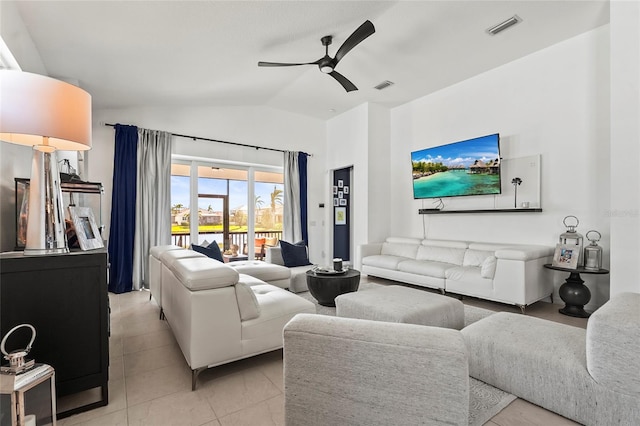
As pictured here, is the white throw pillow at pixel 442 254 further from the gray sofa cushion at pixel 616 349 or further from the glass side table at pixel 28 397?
the glass side table at pixel 28 397

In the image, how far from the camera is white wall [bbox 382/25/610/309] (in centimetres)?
351

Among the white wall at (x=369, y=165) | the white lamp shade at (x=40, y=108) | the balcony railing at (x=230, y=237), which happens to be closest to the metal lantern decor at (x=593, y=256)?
the white wall at (x=369, y=165)

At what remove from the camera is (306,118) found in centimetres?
659

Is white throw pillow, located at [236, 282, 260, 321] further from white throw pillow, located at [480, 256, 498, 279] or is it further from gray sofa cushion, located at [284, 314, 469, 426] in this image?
white throw pillow, located at [480, 256, 498, 279]

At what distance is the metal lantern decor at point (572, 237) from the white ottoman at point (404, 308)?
1.88 m

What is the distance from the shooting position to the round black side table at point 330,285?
343cm

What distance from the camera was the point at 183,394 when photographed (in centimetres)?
190

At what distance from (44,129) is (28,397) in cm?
122

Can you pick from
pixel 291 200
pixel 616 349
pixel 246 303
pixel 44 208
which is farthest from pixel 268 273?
pixel 616 349

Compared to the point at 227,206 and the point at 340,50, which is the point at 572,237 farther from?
the point at 227,206

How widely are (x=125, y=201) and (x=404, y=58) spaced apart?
4444 millimetres

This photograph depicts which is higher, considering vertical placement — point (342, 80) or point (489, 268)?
point (342, 80)

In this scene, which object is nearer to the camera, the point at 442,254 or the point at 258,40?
the point at 258,40

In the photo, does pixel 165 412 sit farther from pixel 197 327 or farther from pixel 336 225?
pixel 336 225
